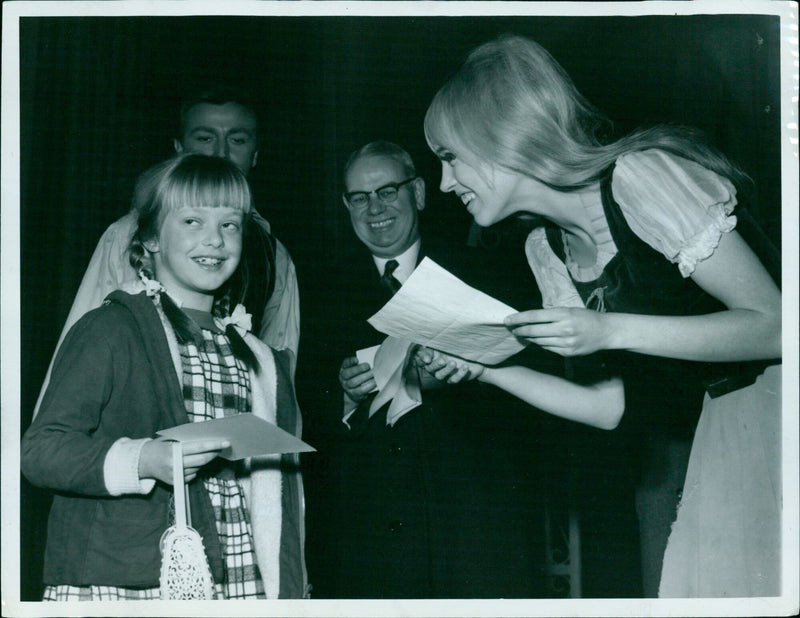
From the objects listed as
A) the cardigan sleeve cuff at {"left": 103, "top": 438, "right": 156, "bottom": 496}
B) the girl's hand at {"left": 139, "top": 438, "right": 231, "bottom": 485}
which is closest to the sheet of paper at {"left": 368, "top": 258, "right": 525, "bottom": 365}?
the girl's hand at {"left": 139, "top": 438, "right": 231, "bottom": 485}

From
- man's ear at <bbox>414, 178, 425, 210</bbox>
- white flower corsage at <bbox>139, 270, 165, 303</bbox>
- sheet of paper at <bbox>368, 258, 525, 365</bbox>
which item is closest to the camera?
sheet of paper at <bbox>368, 258, 525, 365</bbox>

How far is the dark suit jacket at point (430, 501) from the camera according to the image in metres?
1.68

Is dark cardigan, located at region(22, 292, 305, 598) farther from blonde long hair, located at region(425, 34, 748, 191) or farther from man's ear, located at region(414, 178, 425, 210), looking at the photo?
blonde long hair, located at region(425, 34, 748, 191)

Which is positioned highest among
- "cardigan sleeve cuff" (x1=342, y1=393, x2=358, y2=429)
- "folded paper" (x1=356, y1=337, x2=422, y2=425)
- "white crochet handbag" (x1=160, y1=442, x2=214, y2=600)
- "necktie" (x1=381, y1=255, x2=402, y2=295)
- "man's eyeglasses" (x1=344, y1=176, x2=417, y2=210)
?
"man's eyeglasses" (x1=344, y1=176, x2=417, y2=210)

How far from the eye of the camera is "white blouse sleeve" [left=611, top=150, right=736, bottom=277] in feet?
5.16

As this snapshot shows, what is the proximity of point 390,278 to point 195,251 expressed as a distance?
0.37 m

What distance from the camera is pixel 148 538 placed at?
1572 mm

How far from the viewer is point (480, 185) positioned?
170 cm

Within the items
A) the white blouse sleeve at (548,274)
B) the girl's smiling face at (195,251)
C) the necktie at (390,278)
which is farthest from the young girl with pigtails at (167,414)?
the white blouse sleeve at (548,274)

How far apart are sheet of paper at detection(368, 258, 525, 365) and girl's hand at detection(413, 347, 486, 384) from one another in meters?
0.03

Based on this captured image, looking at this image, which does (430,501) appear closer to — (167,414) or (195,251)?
(167,414)

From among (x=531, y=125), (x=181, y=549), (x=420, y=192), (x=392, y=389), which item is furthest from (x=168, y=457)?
(x=531, y=125)

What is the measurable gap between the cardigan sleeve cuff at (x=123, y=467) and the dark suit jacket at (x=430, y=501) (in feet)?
1.04

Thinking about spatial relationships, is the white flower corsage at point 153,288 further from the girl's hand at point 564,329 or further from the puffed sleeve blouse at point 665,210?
the puffed sleeve blouse at point 665,210
